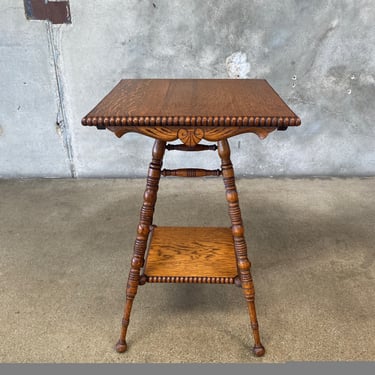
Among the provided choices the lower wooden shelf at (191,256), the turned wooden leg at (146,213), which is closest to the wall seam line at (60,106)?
the lower wooden shelf at (191,256)

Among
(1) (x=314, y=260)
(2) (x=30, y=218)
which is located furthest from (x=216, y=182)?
(2) (x=30, y=218)

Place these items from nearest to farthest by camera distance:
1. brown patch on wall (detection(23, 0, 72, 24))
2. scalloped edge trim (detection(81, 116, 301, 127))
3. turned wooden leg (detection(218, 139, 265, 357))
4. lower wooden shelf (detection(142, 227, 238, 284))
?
scalloped edge trim (detection(81, 116, 301, 127)) < turned wooden leg (detection(218, 139, 265, 357)) < lower wooden shelf (detection(142, 227, 238, 284)) < brown patch on wall (detection(23, 0, 72, 24))

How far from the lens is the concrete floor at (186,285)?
1624 mm

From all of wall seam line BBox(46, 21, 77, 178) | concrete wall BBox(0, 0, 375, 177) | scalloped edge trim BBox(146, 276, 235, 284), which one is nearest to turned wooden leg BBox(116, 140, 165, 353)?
scalloped edge trim BBox(146, 276, 235, 284)

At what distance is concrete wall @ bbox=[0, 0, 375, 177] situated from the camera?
291 cm

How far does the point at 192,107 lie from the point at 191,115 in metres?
0.12

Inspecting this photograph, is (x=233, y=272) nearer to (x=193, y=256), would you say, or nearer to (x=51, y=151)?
(x=193, y=256)

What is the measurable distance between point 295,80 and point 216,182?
3.42 ft

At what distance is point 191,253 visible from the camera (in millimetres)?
1749

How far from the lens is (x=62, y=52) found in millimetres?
3006

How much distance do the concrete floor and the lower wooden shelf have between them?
287mm

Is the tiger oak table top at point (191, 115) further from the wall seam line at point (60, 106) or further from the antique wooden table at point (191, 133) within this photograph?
the wall seam line at point (60, 106)

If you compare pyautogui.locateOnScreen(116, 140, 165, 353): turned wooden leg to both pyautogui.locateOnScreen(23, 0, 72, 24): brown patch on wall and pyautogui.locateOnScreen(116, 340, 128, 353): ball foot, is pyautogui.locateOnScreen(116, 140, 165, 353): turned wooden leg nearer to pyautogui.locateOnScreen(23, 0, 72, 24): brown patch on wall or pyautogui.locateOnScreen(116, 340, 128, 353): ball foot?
pyautogui.locateOnScreen(116, 340, 128, 353): ball foot

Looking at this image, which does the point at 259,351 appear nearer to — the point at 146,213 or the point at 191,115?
the point at 146,213
